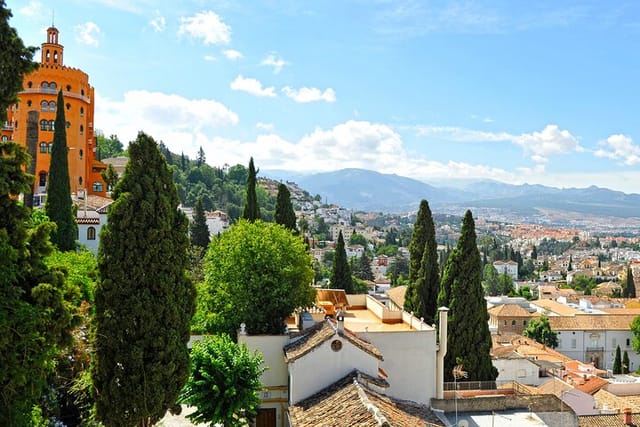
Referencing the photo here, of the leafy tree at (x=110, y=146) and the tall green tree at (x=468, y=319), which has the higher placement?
the leafy tree at (x=110, y=146)

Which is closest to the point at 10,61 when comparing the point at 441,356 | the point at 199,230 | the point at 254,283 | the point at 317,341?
the point at 317,341

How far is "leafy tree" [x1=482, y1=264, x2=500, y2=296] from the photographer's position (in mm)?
113812

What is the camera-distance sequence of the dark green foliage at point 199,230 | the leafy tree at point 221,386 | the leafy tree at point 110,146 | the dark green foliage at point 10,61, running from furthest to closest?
Answer: the leafy tree at point 110,146, the dark green foliage at point 199,230, the leafy tree at point 221,386, the dark green foliage at point 10,61

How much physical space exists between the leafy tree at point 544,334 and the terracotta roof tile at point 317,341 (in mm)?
43408

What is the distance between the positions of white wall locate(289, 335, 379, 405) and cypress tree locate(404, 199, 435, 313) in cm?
1226

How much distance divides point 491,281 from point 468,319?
9805cm

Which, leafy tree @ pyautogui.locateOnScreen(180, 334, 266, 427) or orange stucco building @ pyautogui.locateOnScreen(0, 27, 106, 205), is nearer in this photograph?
leafy tree @ pyautogui.locateOnScreen(180, 334, 266, 427)

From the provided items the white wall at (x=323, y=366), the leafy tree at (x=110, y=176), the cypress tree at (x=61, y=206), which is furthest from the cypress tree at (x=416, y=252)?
the leafy tree at (x=110, y=176)

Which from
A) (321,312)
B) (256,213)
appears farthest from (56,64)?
(321,312)

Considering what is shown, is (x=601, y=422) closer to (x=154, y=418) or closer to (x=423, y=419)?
(x=423, y=419)

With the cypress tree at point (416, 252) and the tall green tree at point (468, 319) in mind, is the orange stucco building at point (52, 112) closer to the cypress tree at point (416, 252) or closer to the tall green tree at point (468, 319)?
the cypress tree at point (416, 252)

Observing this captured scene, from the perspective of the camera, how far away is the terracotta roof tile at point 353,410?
14086 mm

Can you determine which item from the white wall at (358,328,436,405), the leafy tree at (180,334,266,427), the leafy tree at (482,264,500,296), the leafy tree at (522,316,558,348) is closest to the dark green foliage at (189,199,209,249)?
the leafy tree at (522,316,558,348)

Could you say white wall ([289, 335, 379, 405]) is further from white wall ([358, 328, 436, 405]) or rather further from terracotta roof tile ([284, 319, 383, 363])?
white wall ([358, 328, 436, 405])
